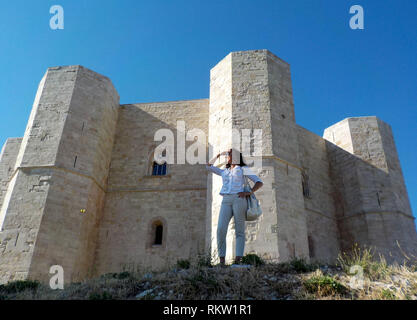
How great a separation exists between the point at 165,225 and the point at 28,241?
417 centimetres

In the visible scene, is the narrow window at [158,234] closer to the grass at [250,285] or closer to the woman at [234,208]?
the grass at [250,285]

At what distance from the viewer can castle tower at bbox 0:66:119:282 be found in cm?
1024

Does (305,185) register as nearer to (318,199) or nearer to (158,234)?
(318,199)

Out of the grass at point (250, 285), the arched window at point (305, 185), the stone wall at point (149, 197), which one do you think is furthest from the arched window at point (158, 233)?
the grass at point (250, 285)

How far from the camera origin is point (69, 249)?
10.7 m

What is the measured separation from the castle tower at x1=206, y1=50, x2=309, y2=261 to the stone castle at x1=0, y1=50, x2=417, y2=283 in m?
0.04

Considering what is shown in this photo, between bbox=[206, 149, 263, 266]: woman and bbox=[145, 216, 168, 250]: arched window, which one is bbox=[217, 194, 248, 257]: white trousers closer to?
bbox=[206, 149, 263, 266]: woman

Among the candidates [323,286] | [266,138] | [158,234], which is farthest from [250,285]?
[158,234]

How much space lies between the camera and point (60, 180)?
445 inches

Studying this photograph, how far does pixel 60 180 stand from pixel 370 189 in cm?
1133

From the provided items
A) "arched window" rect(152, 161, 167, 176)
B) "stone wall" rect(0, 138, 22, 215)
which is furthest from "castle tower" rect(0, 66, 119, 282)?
"stone wall" rect(0, 138, 22, 215)

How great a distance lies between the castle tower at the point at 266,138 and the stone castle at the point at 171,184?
37 mm
